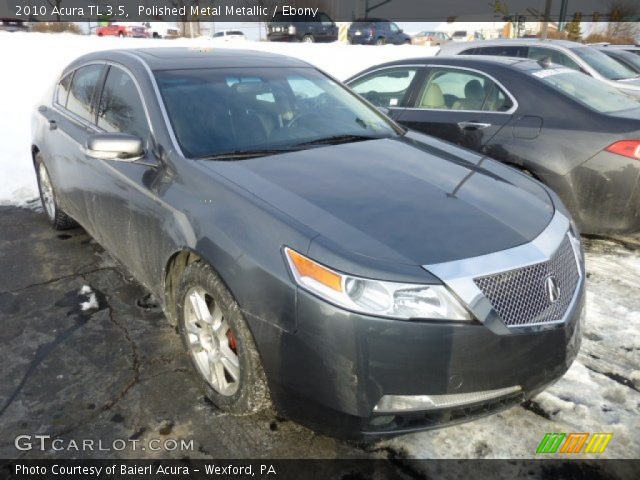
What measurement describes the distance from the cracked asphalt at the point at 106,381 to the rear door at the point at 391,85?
3.18 meters

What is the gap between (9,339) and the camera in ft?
10.4

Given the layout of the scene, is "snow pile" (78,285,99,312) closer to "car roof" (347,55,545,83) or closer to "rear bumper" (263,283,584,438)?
"rear bumper" (263,283,584,438)

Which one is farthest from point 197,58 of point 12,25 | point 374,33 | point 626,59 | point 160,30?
point 160,30

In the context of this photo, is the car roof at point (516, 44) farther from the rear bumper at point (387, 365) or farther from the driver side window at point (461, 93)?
the rear bumper at point (387, 365)

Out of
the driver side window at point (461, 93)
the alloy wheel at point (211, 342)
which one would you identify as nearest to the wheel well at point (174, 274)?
the alloy wheel at point (211, 342)

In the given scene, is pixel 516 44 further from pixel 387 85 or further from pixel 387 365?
pixel 387 365

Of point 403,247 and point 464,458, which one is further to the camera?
point 464,458

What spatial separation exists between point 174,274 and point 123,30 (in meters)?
35.3

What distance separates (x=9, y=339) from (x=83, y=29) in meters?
40.0

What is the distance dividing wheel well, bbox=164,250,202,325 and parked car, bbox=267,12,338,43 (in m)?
25.9

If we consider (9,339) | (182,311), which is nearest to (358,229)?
(182,311)

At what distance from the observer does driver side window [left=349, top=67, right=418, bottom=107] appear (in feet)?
17.8

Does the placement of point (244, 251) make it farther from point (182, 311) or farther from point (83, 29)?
point (83, 29)

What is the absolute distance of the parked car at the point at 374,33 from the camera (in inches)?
1096
